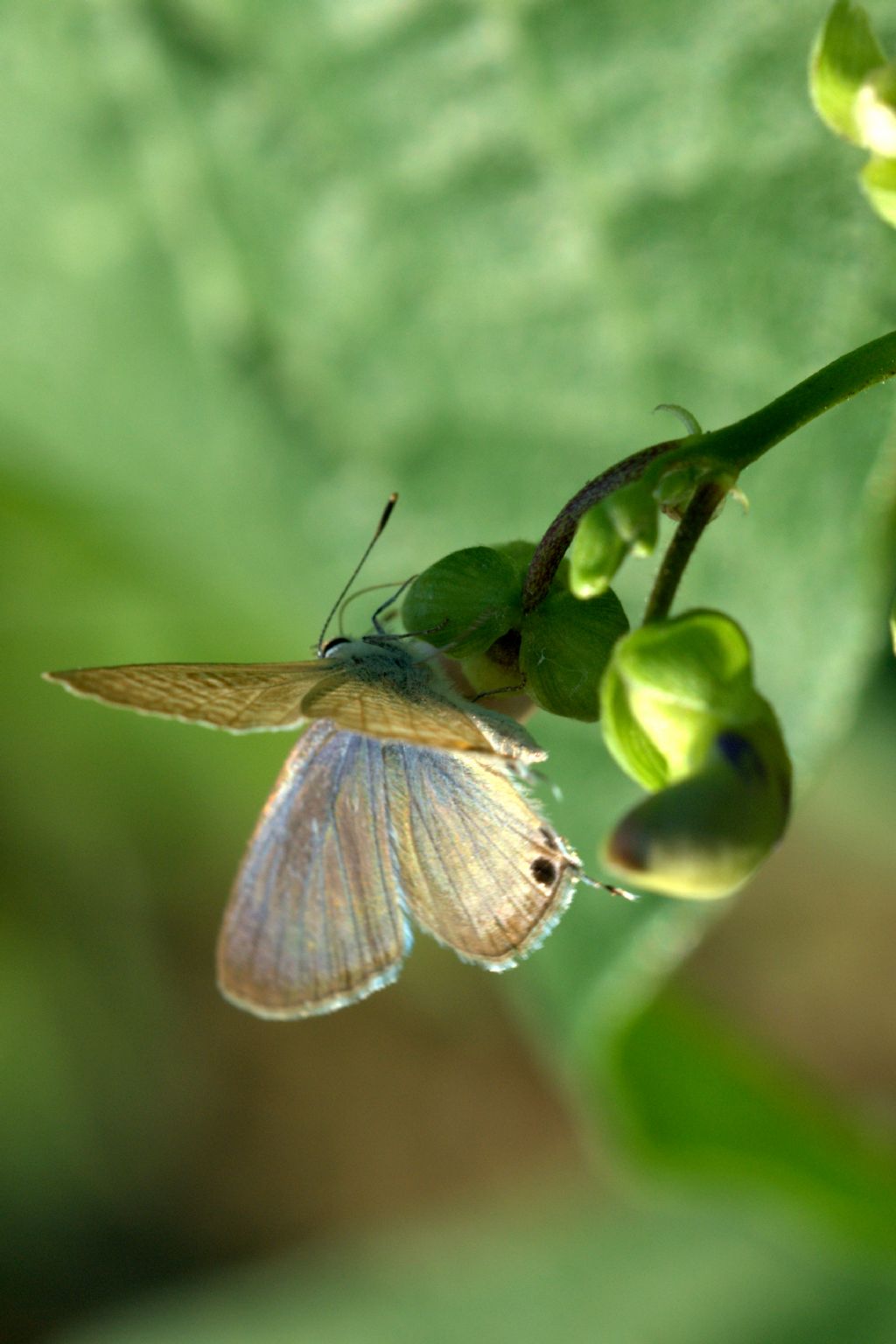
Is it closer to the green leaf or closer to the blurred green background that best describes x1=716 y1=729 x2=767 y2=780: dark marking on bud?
the blurred green background

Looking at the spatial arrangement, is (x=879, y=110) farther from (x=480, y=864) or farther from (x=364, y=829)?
(x=364, y=829)

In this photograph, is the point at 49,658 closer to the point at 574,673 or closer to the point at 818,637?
the point at 818,637

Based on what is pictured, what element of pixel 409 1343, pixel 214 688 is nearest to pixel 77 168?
pixel 214 688

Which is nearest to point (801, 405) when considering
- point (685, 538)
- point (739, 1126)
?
point (685, 538)

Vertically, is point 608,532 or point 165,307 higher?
point 165,307

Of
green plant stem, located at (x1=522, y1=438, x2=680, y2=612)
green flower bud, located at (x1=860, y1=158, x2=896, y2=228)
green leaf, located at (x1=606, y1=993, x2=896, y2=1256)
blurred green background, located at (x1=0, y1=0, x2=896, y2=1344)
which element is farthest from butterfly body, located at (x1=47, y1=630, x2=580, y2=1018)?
green leaf, located at (x1=606, y1=993, x2=896, y2=1256)
